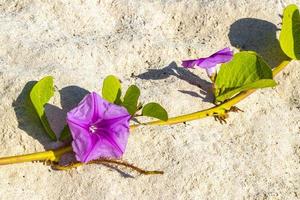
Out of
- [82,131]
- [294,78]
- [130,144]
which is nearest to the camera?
[82,131]

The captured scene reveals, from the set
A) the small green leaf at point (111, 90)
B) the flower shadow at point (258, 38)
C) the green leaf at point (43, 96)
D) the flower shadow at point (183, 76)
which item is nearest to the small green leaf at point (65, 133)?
the green leaf at point (43, 96)

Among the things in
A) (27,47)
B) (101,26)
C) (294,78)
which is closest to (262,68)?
(294,78)

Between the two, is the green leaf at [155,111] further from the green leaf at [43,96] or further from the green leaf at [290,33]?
the green leaf at [290,33]

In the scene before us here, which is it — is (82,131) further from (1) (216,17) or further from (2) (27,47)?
(1) (216,17)

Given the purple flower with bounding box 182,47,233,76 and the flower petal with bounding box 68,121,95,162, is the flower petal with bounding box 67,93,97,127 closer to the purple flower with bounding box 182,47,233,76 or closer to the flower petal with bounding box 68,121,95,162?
the flower petal with bounding box 68,121,95,162

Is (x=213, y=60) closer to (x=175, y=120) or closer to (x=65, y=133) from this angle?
(x=175, y=120)

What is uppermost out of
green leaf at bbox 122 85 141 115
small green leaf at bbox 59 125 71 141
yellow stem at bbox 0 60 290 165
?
green leaf at bbox 122 85 141 115

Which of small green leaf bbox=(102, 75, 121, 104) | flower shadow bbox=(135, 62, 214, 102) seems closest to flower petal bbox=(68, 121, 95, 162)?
small green leaf bbox=(102, 75, 121, 104)
